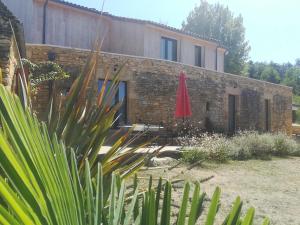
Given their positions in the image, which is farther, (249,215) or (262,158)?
(262,158)

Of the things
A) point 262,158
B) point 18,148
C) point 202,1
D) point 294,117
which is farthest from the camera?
point 202,1

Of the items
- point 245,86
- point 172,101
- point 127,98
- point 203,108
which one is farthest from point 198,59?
point 127,98

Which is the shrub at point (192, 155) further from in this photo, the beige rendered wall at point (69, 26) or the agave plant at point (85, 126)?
the beige rendered wall at point (69, 26)

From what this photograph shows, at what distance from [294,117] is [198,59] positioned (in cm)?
1421

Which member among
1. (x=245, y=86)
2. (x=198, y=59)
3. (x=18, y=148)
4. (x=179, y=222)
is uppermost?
(x=198, y=59)

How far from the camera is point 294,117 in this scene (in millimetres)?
31641

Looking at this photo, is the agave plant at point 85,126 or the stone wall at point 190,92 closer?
the agave plant at point 85,126

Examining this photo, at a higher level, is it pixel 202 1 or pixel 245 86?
pixel 202 1

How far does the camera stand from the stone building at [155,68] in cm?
1355

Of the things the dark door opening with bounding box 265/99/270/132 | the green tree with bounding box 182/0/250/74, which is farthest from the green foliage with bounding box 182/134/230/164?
the green tree with bounding box 182/0/250/74

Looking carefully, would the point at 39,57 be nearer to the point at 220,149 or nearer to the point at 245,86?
the point at 220,149

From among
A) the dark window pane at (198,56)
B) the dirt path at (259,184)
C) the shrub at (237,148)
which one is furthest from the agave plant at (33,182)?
the dark window pane at (198,56)

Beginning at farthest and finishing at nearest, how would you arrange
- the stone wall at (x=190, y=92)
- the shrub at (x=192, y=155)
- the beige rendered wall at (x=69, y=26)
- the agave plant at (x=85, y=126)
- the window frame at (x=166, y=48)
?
1. the window frame at (x=166, y=48)
2. the beige rendered wall at (x=69, y=26)
3. the stone wall at (x=190, y=92)
4. the shrub at (x=192, y=155)
5. the agave plant at (x=85, y=126)

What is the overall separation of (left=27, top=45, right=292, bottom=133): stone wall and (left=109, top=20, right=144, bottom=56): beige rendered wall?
3.81 metres
